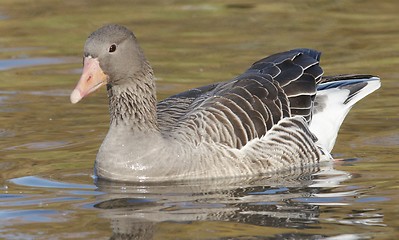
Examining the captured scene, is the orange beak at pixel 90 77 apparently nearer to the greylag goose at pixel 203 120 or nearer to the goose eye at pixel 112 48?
the greylag goose at pixel 203 120

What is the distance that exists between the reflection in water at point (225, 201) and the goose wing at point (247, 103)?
1.91ft

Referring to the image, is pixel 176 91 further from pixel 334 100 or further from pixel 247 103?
pixel 247 103

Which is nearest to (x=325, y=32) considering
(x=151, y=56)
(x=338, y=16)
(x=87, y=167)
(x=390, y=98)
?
(x=338, y=16)

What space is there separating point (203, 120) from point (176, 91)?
494 centimetres

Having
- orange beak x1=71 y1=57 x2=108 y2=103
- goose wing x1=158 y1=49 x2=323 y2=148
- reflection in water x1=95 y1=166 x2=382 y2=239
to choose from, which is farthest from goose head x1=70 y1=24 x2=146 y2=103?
reflection in water x1=95 y1=166 x2=382 y2=239

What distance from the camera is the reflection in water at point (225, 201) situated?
10.5m

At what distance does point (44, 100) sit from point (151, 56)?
335 centimetres

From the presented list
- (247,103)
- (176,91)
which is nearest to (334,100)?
(247,103)

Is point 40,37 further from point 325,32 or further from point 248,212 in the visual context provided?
point 248,212

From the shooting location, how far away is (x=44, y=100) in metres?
17.1

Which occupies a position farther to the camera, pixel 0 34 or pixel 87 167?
pixel 0 34

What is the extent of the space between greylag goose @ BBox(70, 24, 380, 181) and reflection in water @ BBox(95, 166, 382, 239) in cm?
23

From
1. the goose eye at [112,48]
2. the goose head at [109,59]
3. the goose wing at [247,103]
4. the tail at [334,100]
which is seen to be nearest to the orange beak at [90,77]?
the goose head at [109,59]

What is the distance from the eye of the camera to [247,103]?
502 inches
